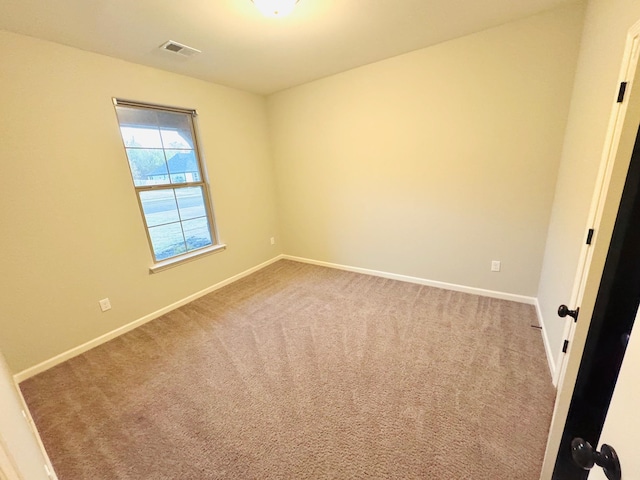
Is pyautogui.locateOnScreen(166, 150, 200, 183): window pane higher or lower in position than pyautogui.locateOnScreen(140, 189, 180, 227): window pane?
higher

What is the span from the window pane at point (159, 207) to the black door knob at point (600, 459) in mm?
3243

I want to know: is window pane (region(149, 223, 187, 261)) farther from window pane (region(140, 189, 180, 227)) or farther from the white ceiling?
the white ceiling

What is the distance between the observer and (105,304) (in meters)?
2.41

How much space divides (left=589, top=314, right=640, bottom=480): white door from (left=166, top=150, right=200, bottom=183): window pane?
341 centimetres

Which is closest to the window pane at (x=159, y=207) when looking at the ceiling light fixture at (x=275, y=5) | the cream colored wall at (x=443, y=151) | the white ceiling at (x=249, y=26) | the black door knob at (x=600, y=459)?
the white ceiling at (x=249, y=26)

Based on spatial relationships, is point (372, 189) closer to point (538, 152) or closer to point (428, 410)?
point (538, 152)

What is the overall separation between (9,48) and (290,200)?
2905 millimetres

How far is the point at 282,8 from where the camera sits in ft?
5.27

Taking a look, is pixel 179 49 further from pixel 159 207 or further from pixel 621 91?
pixel 621 91

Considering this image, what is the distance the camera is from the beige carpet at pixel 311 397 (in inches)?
51.3

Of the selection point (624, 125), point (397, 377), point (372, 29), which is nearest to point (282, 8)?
point (372, 29)

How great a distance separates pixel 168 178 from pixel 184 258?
36.1 inches

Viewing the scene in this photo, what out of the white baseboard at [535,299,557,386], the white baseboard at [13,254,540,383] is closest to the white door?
the white baseboard at [535,299,557,386]

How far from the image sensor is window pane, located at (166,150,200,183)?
2.88m
